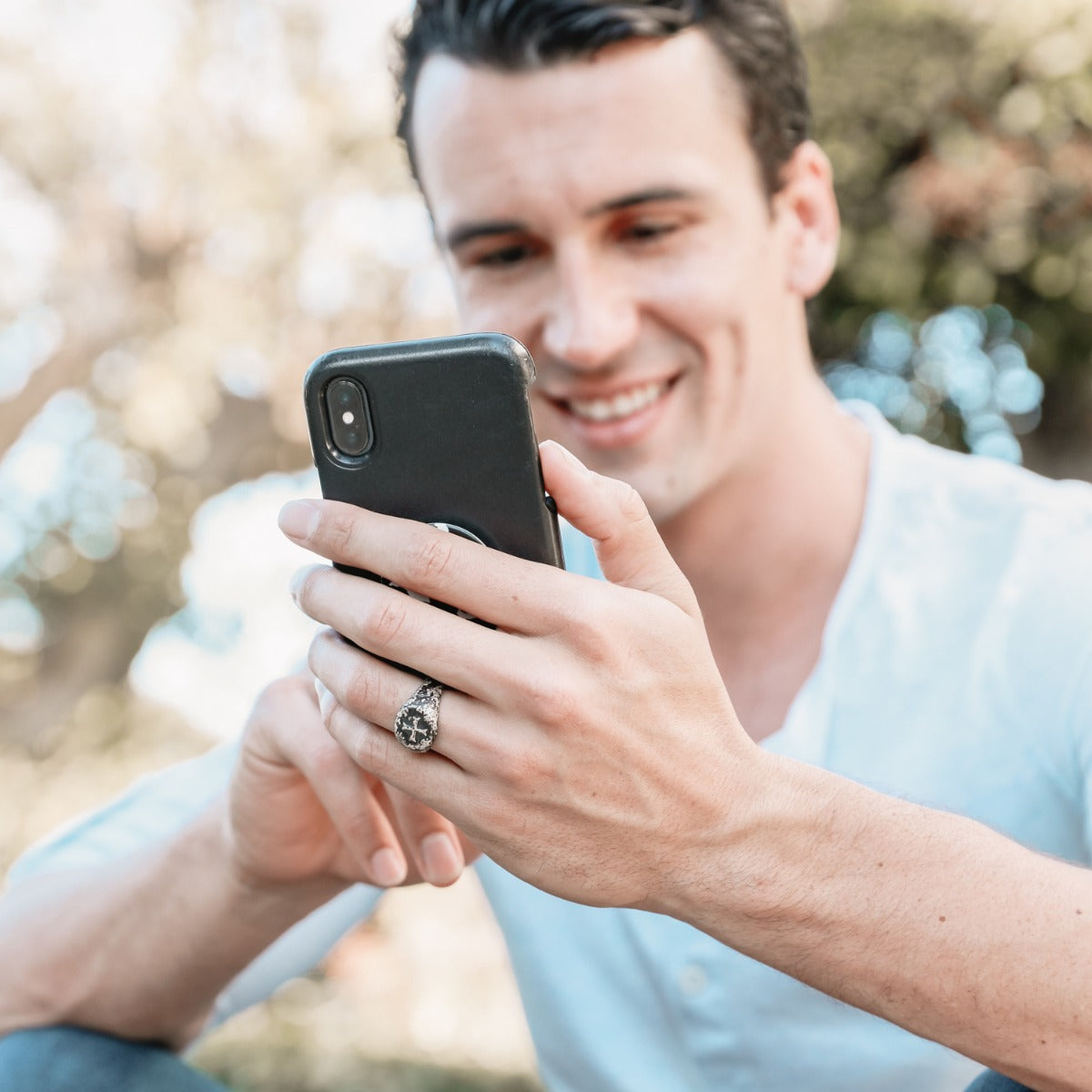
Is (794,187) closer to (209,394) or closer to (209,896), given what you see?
(209,896)

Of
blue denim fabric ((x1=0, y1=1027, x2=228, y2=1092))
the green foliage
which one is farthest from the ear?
the green foliage

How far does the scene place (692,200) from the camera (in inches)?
82.2

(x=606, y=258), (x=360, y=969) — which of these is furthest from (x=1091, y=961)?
(x=360, y=969)

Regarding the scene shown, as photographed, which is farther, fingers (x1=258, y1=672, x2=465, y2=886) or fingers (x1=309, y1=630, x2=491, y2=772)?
fingers (x1=258, y1=672, x2=465, y2=886)

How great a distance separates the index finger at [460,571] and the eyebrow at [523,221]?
1068 millimetres

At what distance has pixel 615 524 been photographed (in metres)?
1.11

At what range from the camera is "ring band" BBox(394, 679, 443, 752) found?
1.12 m

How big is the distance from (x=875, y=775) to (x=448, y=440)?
1.16m

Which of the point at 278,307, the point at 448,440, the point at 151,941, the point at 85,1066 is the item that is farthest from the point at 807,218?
the point at 278,307

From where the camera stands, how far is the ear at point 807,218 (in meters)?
2.43

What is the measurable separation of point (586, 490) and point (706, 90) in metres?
1.35

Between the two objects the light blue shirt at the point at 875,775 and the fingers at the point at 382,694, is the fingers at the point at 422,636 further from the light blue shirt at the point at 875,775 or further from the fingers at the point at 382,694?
the light blue shirt at the point at 875,775

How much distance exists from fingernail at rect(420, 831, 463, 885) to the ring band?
479 millimetres

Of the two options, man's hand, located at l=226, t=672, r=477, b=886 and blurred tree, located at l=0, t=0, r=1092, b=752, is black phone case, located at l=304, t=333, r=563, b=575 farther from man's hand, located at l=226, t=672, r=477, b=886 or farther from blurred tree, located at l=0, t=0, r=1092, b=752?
blurred tree, located at l=0, t=0, r=1092, b=752
